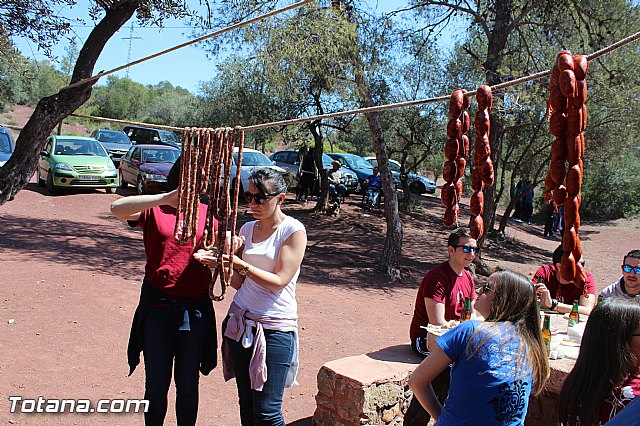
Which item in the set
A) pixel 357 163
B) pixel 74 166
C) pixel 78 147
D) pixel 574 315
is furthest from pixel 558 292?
pixel 357 163

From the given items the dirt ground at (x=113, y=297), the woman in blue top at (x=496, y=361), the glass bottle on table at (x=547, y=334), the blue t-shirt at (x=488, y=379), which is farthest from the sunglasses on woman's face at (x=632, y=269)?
the blue t-shirt at (x=488, y=379)

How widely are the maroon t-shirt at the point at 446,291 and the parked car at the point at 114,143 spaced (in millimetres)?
21818

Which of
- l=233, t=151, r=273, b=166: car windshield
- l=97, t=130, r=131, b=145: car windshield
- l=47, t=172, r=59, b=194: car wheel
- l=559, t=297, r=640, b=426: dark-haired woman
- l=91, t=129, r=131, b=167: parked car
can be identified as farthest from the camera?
l=97, t=130, r=131, b=145: car windshield

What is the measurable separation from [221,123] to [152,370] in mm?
27432

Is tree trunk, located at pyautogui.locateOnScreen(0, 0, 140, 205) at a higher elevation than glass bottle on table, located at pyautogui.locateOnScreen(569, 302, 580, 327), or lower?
higher

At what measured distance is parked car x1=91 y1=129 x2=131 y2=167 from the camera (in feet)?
80.7

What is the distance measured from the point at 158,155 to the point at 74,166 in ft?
8.87

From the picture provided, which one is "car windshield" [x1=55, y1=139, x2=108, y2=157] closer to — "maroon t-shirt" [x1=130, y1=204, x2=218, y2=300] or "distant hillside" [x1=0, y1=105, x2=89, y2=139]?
"maroon t-shirt" [x1=130, y1=204, x2=218, y2=300]

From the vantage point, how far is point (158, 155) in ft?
62.7

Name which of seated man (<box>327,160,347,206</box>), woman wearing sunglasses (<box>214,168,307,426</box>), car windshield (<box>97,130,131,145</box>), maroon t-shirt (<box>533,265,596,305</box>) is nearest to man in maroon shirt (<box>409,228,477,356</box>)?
maroon t-shirt (<box>533,265,596,305</box>)

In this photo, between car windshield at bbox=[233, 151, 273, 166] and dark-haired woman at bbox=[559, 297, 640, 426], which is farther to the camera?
car windshield at bbox=[233, 151, 273, 166]

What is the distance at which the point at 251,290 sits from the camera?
3605 millimetres

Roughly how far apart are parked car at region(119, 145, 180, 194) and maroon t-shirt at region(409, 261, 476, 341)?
45.4 feet

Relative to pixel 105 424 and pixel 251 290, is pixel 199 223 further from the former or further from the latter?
pixel 105 424
